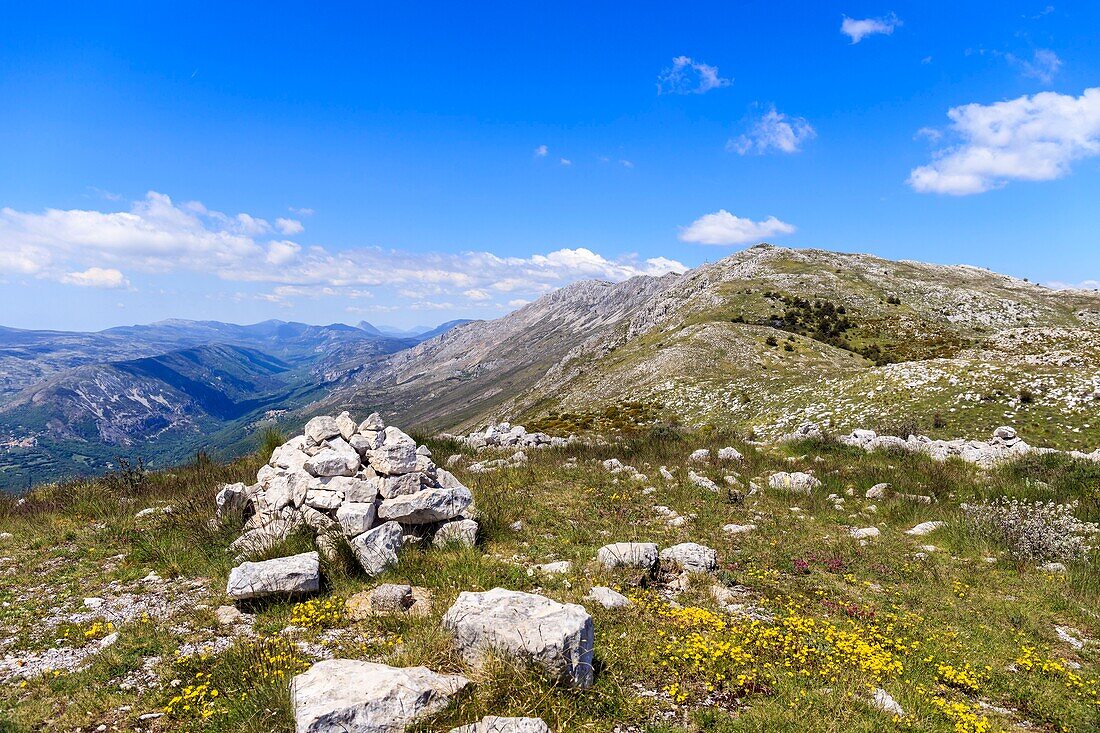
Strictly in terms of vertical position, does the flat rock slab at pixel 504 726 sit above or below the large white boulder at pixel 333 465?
below

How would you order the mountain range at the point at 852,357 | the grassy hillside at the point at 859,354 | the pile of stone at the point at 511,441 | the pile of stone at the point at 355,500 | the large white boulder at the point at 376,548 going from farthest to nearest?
the grassy hillside at the point at 859,354
the mountain range at the point at 852,357
the pile of stone at the point at 511,441
the pile of stone at the point at 355,500
the large white boulder at the point at 376,548

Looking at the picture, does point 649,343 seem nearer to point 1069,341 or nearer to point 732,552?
point 1069,341

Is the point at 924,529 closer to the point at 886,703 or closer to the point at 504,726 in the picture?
the point at 886,703

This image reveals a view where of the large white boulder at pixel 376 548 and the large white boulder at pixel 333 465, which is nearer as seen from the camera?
the large white boulder at pixel 376 548

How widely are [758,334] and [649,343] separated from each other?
16.3 metres

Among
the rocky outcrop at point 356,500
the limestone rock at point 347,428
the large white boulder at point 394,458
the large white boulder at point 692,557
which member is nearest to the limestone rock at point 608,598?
the large white boulder at point 692,557

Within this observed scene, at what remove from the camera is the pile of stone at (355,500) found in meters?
10.2

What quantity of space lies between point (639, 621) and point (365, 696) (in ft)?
14.3

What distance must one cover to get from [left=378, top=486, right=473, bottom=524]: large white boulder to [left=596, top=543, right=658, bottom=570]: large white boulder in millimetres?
3491

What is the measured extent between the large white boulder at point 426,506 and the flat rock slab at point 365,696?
523cm

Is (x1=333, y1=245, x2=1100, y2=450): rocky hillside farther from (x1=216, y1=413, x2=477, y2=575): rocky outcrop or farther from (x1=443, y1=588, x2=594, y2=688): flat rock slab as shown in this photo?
(x1=443, y1=588, x2=594, y2=688): flat rock slab

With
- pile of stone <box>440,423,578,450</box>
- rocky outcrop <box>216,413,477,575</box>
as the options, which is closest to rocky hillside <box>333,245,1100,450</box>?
pile of stone <box>440,423,578,450</box>

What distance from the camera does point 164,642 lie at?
285 inches

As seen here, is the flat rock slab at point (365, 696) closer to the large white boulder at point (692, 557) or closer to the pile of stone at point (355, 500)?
the pile of stone at point (355, 500)
